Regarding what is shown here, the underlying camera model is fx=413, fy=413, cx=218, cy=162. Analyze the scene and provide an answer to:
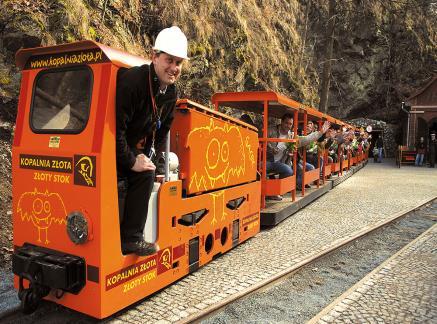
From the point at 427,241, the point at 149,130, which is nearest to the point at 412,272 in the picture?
the point at 427,241

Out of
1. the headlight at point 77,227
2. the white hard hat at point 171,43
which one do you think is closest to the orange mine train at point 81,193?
the headlight at point 77,227

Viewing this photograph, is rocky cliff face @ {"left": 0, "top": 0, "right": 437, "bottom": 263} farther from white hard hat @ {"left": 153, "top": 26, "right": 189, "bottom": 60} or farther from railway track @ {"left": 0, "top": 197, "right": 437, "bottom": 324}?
white hard hat @ {"left": 153, "top": 26, "right": 189, "bottom": 60}

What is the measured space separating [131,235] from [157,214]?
0.42 metres

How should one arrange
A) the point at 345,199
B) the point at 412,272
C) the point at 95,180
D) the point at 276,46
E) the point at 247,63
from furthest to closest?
the point at 276,46 < the point at 247,63 < the point at 345,199 < the point at 412,272 < the point at 95,180

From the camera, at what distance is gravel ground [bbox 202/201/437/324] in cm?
366

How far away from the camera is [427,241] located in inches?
244

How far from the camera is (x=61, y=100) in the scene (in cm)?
349

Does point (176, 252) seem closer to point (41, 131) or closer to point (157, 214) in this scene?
point (157, 214)

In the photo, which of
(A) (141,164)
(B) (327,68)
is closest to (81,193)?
(A) (141,164)

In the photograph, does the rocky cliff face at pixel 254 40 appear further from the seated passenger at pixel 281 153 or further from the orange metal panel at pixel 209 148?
the orange metal panel at pixel 209 148

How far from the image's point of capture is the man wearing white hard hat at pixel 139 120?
319cm

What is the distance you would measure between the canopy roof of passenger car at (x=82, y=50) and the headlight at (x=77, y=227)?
1226mm

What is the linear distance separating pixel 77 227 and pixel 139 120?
3.20 ft

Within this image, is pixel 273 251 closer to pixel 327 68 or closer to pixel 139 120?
pixel 139 120
